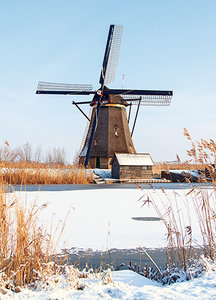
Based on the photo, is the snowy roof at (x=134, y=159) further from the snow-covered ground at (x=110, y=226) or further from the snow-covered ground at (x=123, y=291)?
the snow-covered ground at (x=123, y=291)

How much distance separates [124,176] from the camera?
15727mm

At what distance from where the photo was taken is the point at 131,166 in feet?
52.7

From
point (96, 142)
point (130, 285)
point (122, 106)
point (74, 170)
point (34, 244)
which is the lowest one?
point (130, 285)

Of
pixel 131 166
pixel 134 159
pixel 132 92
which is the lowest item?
pixel 131 166

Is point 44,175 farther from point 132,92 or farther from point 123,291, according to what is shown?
point 123,291

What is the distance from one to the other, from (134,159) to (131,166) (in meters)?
0.57

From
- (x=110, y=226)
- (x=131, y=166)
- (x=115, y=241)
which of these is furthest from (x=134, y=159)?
(x=115, y=241)

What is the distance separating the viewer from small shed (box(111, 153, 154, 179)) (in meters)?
15.8

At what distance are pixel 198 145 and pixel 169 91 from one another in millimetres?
16614

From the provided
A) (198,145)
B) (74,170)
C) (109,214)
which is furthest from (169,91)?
(198,145)

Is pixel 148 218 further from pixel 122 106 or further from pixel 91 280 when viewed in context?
pixel 122 106

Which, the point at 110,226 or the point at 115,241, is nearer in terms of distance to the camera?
the point at 115,241

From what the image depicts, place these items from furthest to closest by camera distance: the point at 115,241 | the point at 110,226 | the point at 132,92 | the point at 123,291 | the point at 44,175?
the point at 132,92 → the point at 44,175 → the point at 110,226 → the point at 115,241 → the point at 123,291

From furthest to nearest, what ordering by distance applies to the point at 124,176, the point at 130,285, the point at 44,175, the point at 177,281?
the point at 124,176 < the point at 44,175 < the point at 177,281 < the point at 130,285
